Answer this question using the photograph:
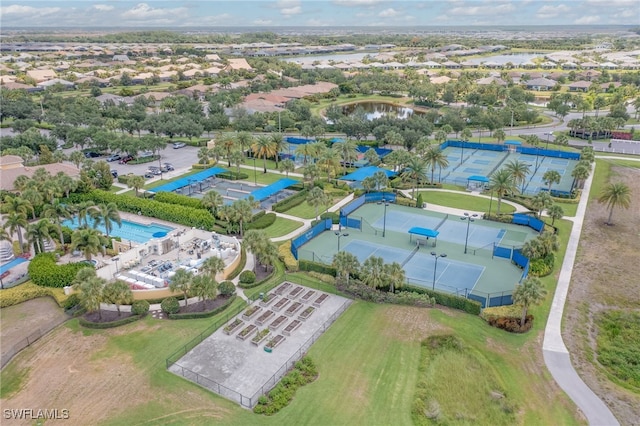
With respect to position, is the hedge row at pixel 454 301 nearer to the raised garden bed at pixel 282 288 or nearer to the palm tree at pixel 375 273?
the palm tree at pixel 375 273

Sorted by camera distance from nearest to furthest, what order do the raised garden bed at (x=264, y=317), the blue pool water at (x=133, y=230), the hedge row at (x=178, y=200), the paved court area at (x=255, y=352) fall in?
the paved court area at (x=255, y=352), the raised garden bed at (x=264, y=317), the blue pool water at (x=133, y=230), the hedge row at (x=178, y=200)

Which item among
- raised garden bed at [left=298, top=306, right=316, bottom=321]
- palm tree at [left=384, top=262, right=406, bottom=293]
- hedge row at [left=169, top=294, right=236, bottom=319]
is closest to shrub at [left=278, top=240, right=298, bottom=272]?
raised garden bed at [left=298, top=306, right=316, bottom=321]

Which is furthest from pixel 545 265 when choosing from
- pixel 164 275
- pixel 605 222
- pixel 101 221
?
pixel 101 221

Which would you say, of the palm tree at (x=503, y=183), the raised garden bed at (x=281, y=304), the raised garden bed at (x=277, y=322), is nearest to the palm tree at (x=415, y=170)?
the palm tree at (x=503, y=183)

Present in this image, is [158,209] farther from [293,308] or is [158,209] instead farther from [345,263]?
[345,263]

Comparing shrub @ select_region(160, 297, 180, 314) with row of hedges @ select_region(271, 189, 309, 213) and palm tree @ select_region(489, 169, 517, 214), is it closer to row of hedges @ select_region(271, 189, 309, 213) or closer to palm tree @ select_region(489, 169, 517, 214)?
row of hedges @ select_region(271, 189, 309, 213)

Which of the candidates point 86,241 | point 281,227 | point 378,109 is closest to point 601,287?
point 281,227

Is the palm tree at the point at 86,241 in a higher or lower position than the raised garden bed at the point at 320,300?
higher
